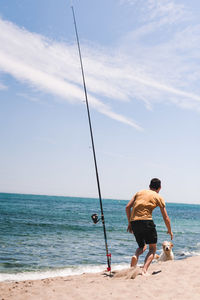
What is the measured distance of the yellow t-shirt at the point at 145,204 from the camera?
16.4ft

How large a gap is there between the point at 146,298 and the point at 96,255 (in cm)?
698

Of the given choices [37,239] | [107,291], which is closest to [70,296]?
[107,291]

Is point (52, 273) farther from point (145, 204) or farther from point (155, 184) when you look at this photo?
point (155, 184)

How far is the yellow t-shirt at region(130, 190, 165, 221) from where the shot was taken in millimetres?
4992

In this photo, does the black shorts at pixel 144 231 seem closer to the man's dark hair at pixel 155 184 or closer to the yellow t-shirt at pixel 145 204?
the yellow t-shirt at pixel 145 204

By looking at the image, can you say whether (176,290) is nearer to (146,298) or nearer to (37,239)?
(146,298)

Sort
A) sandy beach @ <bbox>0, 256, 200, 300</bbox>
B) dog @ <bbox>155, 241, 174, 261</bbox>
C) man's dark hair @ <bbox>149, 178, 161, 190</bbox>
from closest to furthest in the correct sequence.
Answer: sandy beach @ <bbox>0, 256, 200, 300</bbox>
man's dark hair @ <bbox>149, 178, 161, 190</bbox>
dog @ <bbox>155, 241, 174, 261</bbox>

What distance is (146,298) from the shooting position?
389 centimetres

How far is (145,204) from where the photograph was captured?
5027 millimetres

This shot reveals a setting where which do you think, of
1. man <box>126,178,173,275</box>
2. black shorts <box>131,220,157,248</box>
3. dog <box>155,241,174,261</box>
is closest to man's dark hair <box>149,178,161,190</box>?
man <box>126,178,173,275</box>

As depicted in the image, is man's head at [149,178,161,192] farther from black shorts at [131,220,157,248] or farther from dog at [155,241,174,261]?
dog at [155,241,174,261]

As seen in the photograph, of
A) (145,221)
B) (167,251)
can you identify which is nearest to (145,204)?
(145,221)

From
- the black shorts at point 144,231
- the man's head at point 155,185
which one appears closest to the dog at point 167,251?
the black shorts at point 144,231

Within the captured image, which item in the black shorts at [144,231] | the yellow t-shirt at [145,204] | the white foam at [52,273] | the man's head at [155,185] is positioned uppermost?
the man's head at [155,185]
